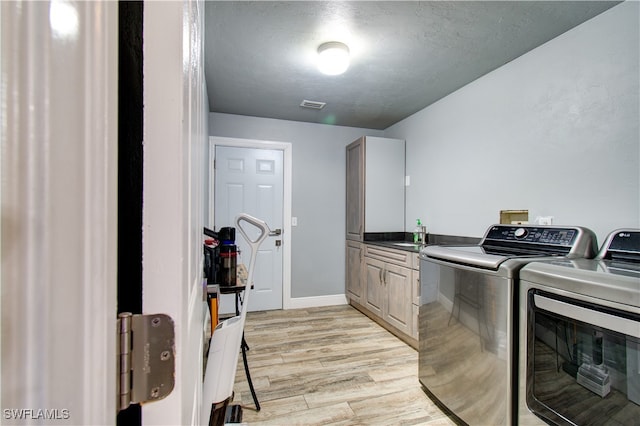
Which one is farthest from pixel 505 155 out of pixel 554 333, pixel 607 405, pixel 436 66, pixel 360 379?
pixel 360 379

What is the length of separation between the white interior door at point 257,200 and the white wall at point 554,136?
6.34 feet

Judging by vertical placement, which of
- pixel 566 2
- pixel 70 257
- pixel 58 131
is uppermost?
pixel 566 2

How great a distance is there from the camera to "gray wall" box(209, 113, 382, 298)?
385 centimetres

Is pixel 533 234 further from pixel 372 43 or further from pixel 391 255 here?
pixel 372 43

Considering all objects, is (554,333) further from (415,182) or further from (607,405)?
(415,182)

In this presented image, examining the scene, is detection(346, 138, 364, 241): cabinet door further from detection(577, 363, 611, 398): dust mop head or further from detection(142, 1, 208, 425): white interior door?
detection(142, 1, 208, 425): white interior door

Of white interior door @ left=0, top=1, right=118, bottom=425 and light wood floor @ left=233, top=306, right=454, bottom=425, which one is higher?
white interior door @ left=0, top=1, right=118, bottom=425

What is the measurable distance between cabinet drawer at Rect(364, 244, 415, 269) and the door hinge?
2.56 m

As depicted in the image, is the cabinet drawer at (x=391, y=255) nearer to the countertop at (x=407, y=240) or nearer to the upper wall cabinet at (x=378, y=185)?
the countertop at (x=407, y=240)

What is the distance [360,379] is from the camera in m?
2.20

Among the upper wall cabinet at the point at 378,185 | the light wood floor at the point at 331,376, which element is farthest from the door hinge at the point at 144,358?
the upper wall cabinet at the point at 378,185

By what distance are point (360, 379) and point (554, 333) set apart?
1.37 meters

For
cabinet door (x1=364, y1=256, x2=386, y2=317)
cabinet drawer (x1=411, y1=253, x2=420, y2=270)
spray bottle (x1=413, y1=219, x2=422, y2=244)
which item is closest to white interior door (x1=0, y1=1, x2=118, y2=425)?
cabinet drawer (x1=411, y1=253, x2=420, y2=270)

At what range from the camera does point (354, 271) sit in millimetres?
3803
